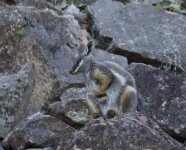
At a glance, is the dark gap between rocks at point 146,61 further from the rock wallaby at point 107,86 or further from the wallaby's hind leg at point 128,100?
the wallaby's hind leg at point 128,100

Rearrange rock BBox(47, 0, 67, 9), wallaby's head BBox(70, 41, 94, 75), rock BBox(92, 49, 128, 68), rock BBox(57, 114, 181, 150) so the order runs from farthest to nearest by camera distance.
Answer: rock BBox(47, 0, 67, 9) → rock BBox(92, 49, 128, 68) → wallaby's head BBox(70, 41, 94, 75) → rock BBox(57, 114, 181, 150)

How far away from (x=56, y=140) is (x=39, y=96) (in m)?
2.07

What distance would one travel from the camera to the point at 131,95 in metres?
10.4

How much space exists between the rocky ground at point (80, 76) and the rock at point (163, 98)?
0.01m

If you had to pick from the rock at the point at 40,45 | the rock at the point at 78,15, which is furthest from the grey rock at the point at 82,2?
the rock at the point at 40,45

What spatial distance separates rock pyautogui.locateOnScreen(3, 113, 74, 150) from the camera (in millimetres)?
10297

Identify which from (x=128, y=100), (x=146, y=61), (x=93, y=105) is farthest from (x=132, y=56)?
(x=128, y=100)

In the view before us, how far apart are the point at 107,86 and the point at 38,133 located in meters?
1.13

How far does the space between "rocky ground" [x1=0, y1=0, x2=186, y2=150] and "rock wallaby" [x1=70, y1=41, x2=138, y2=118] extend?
56 centimetres

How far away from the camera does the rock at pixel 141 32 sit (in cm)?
1420

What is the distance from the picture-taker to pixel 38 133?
1044 centimetres

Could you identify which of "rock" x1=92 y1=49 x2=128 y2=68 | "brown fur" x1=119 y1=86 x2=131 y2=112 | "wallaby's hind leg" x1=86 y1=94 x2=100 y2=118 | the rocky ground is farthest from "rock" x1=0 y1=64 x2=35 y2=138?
"rock" x1=92 y1=49 x2=128 y2=68

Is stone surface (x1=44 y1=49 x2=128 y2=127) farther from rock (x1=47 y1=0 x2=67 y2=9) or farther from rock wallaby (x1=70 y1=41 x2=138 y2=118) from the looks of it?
rock (x1=47 y1=0 x2=67 y2=9)

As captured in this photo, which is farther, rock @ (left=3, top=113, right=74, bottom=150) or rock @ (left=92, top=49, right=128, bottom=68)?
rock @ (left=92, top=49, right=128, bottom=68)
